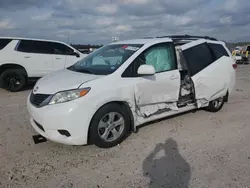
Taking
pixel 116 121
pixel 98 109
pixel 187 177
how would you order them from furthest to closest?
pixel 116 121 < pixel 98 109 < pixel 187 177

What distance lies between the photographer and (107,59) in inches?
177

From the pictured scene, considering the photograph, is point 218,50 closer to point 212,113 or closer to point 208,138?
point 212,113

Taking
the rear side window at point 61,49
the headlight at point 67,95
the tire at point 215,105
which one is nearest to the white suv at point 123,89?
the headlight at point 67,95

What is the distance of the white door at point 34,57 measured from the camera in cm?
858

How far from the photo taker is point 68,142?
3.51m

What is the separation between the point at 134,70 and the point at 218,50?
2.72 meters

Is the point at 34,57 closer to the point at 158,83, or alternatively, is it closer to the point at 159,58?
the point at 159,58

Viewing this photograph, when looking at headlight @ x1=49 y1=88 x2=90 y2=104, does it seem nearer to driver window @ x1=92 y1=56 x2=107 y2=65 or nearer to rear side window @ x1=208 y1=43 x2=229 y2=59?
driver window @ x1=92 y1=56 x2=107 y2=65

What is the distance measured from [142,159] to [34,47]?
6.97 metres

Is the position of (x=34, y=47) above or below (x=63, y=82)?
above

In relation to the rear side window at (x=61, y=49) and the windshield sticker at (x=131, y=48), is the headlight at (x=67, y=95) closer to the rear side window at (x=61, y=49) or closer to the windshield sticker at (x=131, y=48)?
the windshield sticker at (x=131, y=48)

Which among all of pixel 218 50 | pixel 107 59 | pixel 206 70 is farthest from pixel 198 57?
pixel 107 59

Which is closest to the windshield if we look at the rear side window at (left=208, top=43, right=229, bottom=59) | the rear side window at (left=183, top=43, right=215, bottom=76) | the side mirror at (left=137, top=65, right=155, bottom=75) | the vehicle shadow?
the side mirror at (left=137, top=65, right=155, bottom=75)

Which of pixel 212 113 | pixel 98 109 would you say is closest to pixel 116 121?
pixel 98 109
